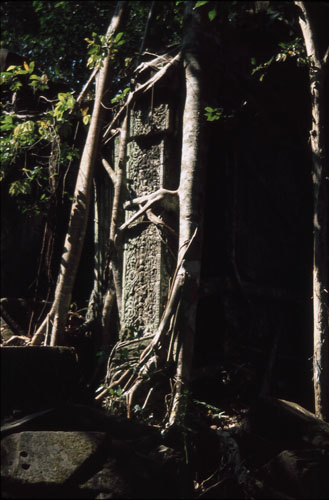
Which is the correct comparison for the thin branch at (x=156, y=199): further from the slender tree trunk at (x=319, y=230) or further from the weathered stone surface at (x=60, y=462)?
the weathered stone surface at (x=60, y=462)

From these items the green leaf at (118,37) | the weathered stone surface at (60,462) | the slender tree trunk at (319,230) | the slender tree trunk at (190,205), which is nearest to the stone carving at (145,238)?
the slender tree trunk at (190,205)

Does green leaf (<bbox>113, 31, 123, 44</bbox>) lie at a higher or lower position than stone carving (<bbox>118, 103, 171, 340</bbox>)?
higher

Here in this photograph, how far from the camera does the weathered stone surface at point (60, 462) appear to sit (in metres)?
2.66

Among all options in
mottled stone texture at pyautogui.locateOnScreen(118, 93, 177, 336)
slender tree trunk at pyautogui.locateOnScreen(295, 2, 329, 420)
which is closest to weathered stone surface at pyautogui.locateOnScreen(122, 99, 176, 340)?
mottled stone texture at pyautogui.locateOnScreen(118, 93, 177, 336)

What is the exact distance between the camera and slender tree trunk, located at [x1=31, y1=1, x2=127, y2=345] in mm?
4352

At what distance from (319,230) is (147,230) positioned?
1.27m

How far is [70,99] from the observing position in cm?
458

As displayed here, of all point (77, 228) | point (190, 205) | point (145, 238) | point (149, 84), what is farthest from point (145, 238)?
point (149, 84)

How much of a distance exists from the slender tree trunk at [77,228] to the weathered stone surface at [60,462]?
1.48 meters

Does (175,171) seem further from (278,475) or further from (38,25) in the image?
(38,25)

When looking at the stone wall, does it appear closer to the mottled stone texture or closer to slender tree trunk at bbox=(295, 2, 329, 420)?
the mottled stone texture

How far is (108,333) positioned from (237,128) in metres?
2.11

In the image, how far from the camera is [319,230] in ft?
13.5

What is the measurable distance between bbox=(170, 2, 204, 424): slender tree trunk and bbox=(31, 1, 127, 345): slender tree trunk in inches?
28.7
